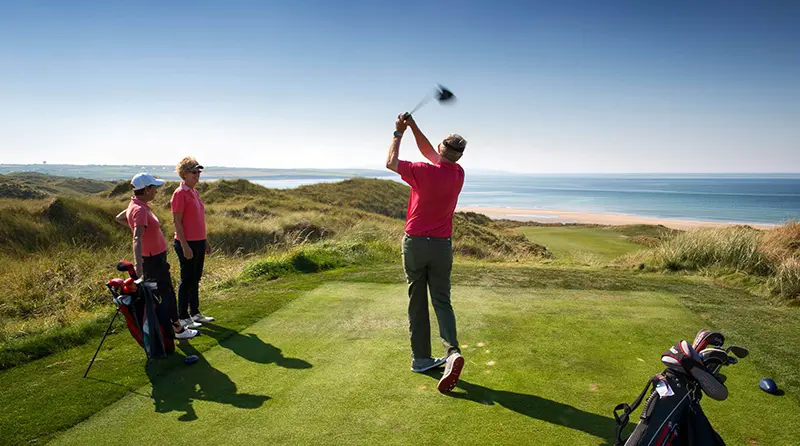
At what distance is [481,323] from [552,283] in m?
2.67

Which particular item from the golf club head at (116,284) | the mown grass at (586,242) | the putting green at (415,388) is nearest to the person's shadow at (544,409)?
the putting green at (415,388)

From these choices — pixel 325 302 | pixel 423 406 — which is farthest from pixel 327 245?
pixel 423 406

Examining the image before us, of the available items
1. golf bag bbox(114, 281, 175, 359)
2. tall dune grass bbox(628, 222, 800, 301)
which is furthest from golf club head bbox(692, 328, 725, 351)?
tall dune grass bbox(628, 222, 800, 301)

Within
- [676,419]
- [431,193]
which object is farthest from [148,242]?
[676,419]

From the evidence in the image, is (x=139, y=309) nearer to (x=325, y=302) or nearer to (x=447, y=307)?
(x=325, y=302)

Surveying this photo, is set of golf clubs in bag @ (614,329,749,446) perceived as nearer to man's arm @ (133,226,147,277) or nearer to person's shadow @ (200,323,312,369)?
person's shadow @ (200,323,312,369)

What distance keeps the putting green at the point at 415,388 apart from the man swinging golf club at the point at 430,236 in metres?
0.27

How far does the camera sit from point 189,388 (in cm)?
425

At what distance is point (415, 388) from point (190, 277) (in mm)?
3567

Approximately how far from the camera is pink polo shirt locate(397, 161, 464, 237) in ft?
13.6

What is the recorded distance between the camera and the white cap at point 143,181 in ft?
16.5

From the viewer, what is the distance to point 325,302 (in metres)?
6.90

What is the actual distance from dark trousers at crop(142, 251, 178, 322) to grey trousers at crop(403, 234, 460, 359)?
270cm

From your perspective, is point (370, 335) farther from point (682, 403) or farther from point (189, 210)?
point (682, 403)
